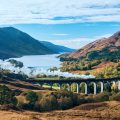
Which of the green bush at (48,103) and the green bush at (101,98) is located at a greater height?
the green bush at (101,98)

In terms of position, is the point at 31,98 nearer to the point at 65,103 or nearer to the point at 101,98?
the point at 65,103

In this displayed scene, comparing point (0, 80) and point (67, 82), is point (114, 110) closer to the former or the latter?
point (0, 80)

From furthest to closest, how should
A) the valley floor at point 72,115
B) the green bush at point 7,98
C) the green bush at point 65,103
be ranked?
Answer: the green bush at point 65,103 < the green bush at point 7,98 < the valley floor at point 72,115

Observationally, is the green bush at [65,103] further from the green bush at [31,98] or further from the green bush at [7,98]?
the green bush at [7,98]

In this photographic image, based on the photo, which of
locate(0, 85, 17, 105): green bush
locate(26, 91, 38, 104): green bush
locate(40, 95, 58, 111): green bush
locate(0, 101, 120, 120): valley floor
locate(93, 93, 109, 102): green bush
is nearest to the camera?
locate(0, 101, 120, 120): valley floor

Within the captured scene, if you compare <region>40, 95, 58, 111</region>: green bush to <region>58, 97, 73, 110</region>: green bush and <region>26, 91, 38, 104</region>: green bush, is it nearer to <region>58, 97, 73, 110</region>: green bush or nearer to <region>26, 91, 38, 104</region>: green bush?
<region>58, 97, 73, 110</region>: green bush

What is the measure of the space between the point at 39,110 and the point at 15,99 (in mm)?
7978

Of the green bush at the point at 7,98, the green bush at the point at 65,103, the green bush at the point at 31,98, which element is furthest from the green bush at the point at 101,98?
the green bush at the point at 7,98

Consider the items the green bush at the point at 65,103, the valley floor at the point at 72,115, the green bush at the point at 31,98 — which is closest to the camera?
the valley floor at the point at 72,115

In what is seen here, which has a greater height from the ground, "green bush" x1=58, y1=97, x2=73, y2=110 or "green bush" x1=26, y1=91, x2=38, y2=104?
"green bush" x1=26, y1=91, x2=38, y2=104

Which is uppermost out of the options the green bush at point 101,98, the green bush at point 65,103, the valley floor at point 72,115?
the green bush at point 101,98

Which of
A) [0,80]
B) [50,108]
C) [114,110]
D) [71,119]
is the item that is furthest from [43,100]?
[0,80]

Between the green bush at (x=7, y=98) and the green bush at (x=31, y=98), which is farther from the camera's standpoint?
the green bush at (x=31, y=98)

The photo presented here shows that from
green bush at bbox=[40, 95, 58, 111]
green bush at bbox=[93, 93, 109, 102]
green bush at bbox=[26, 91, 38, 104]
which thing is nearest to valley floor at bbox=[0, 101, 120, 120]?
green bush at bbox=[40, 95, 58, 111]
